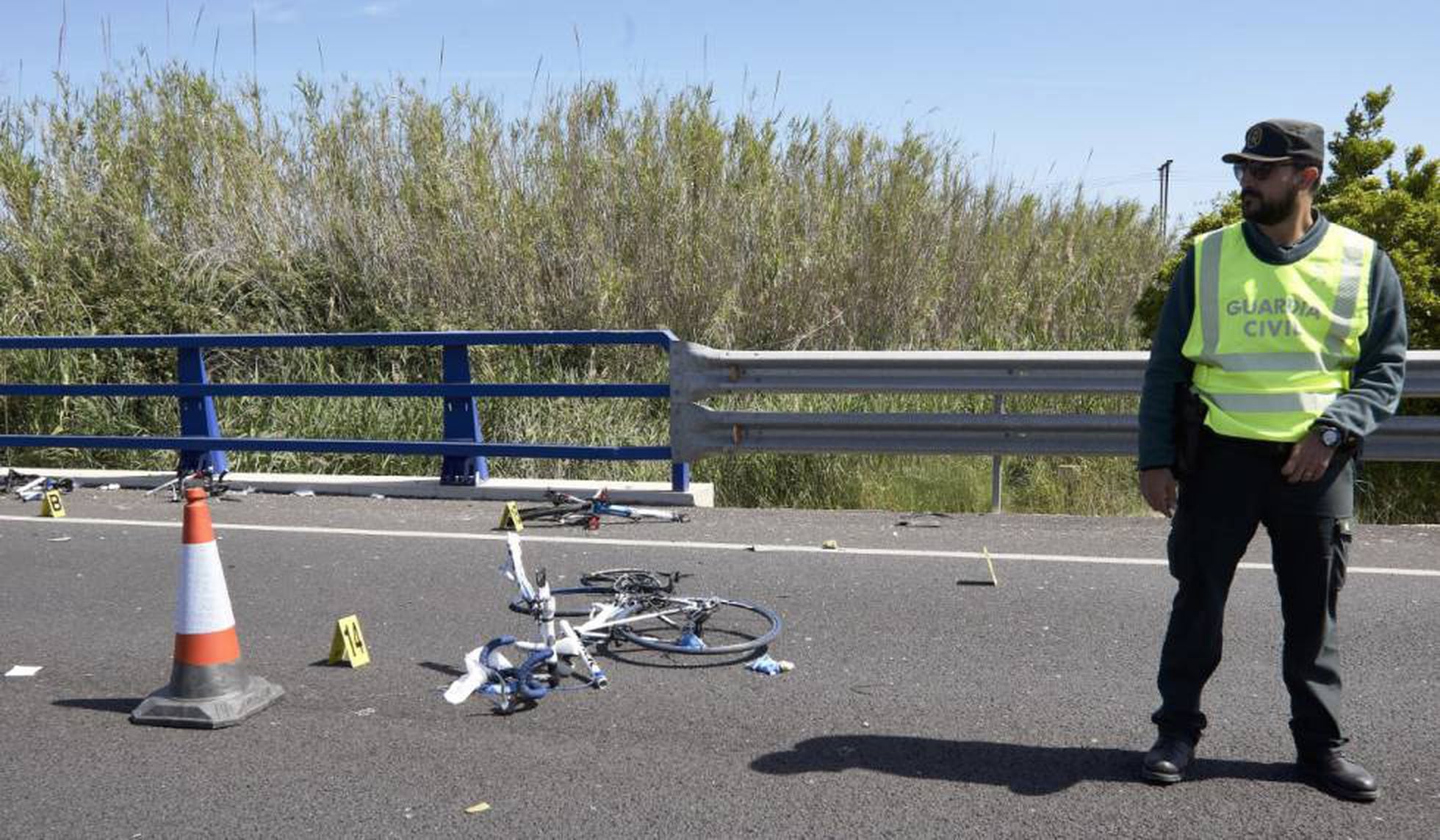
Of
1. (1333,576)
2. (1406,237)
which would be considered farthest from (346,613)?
(1406,237)

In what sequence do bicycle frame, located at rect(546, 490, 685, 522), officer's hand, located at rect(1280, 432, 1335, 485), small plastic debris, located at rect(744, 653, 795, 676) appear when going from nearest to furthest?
officer's hand, located at rect(1280, 432, 1335, 485) < small plastic debris, located at rect(744, 653, 795, 676) < bicycle frame, located at rect(546, 490, 685, 522)

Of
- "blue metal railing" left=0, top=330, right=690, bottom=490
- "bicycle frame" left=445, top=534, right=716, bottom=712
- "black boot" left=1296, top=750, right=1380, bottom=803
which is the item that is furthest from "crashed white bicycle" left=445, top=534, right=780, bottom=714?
"blue metal railing" left=0, top=330, right=690, bottom=490

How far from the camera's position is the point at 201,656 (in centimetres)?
494

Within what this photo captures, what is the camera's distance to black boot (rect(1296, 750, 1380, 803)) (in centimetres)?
410

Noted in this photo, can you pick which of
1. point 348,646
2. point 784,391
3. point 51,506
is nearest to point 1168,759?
point 348,646

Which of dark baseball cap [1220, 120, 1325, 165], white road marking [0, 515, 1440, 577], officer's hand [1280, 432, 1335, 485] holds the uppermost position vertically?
dark baseball cap [1220, 120, 1325, 165]

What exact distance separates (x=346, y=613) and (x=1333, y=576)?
14.2 ft

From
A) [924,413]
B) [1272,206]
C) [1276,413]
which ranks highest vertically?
[1272,206]

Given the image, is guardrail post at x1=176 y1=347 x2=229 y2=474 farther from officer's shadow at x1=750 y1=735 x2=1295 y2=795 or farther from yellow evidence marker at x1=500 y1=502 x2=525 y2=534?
officer's shadow at x1=750 y1=735 x2=1295 y2=795

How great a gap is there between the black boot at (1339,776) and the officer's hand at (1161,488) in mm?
871

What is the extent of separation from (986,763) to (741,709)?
97cm

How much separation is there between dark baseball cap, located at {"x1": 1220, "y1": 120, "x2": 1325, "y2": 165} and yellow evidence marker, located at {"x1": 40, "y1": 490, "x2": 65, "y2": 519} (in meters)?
8.12

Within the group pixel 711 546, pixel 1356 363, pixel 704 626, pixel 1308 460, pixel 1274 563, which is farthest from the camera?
pixel 711 546

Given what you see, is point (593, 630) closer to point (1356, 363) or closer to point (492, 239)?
point (1356, 363)
